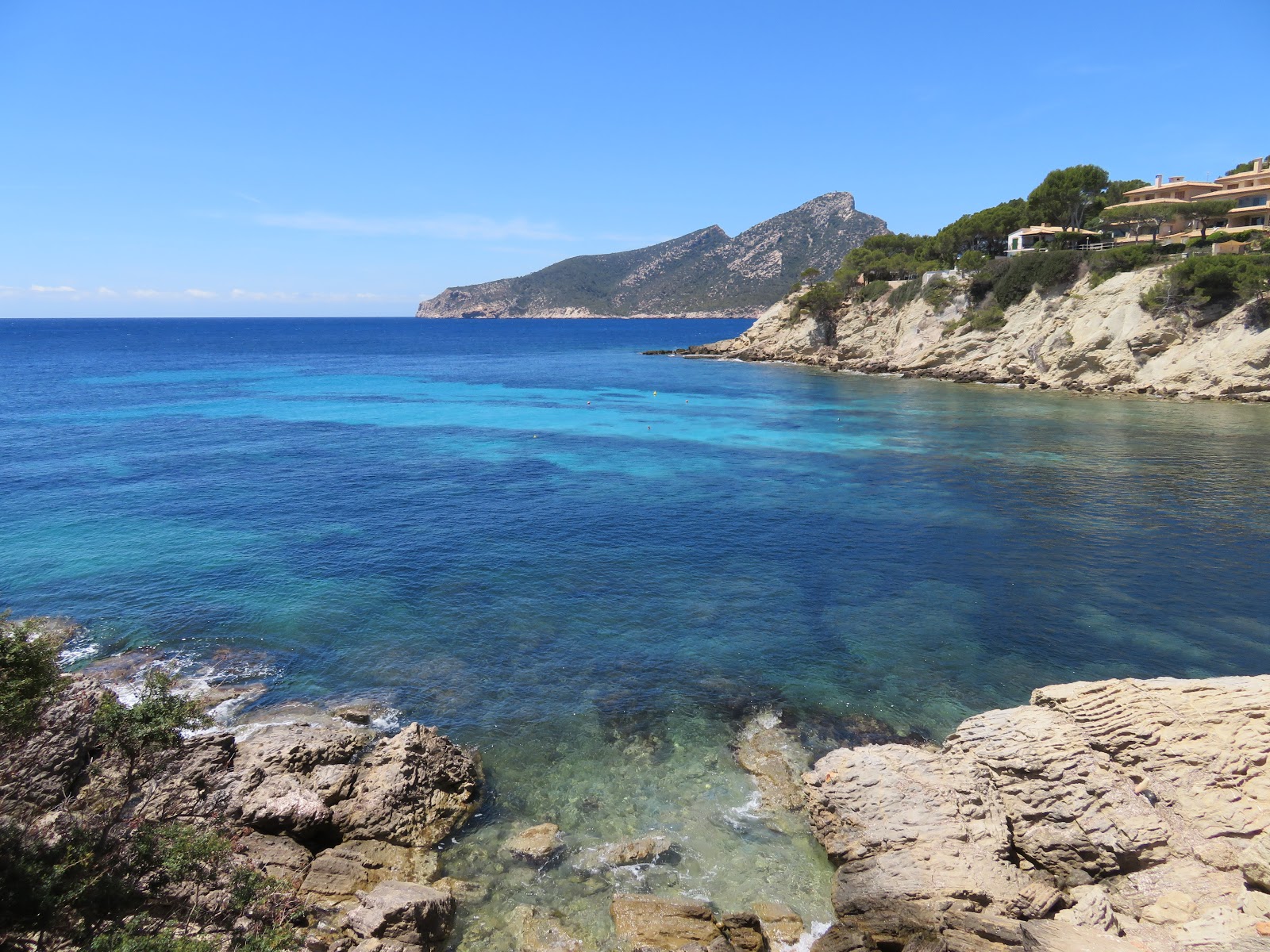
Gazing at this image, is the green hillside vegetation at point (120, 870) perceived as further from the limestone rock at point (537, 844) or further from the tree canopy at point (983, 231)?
the tree canopy at point (983, 231)

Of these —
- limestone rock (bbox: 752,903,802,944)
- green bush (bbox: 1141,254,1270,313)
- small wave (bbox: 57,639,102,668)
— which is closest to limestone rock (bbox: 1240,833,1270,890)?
limestone rock (bbox: 752,903,802,944)

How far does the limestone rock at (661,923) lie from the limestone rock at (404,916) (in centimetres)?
323

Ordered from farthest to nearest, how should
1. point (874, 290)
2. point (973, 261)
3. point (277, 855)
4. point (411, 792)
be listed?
point (874, 290) → point (973, 261) → point (411, 792) → point (277, 855)

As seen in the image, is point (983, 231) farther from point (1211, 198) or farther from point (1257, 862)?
point (1257, 862)

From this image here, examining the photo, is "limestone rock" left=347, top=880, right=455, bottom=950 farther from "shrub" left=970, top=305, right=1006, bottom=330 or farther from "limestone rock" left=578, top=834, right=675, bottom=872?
"shrub" left=970, top=305, right=1006, bottom=330

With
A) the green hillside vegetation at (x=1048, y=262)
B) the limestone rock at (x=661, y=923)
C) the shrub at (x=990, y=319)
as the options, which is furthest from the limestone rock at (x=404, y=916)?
the shrub at (x=990, y=319)

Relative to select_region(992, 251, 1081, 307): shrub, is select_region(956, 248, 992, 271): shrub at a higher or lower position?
higher

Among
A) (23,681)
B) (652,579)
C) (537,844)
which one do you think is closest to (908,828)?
(537,844)

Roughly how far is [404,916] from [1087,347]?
79.0 meters

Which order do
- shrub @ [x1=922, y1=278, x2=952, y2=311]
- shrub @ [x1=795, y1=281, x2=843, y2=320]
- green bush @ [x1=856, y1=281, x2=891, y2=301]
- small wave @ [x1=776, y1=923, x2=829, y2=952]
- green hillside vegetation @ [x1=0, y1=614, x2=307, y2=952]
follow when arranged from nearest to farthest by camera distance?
green hillside vegetation @ [x1=0, y1=614, x2=307, y2=952]
small wave @ [x1=776, y1=923, x2=829, y2=952]
shrub @ [x1=922, y1=278, x2=952, y2=311]
green bush @ [x1=856, y1=281, x2=891, y2=301]
shrub @ [x1=795, y1=281, x2=843, y2=320]

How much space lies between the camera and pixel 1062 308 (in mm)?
75812

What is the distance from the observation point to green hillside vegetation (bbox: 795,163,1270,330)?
65.0m

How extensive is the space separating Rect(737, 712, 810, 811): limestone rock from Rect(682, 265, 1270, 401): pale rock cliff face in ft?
216

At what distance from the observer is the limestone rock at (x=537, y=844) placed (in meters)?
15.4
